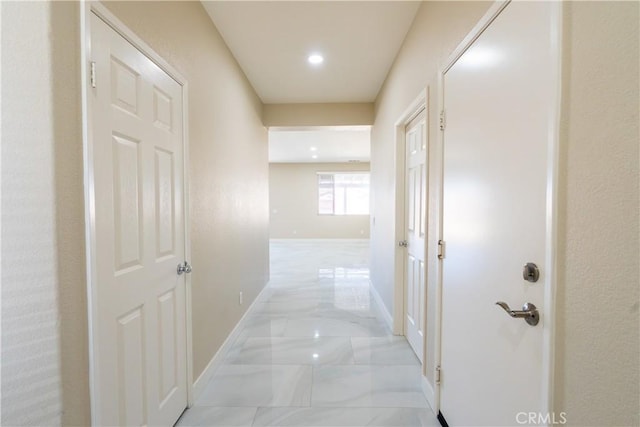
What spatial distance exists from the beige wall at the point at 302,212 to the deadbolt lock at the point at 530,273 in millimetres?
8729

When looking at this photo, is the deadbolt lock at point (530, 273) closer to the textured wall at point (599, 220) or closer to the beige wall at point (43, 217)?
the textured wall at point (599, 220)

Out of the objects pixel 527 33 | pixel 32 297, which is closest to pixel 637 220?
pixel 527 33

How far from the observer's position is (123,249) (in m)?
1.20

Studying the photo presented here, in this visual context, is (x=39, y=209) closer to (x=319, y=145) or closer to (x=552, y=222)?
(x=552, y=222)

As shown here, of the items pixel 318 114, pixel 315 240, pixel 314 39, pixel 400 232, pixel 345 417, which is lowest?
A: pixel 345 417

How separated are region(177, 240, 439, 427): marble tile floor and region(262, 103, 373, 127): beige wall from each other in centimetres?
255

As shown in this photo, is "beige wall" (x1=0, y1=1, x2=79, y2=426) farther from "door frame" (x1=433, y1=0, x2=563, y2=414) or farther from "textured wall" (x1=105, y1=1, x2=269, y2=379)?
"door frame" (x1=433, y1=0, x2=563, y2=414)

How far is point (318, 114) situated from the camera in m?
4.02

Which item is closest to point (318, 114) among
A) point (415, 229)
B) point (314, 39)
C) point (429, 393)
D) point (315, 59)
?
point (315, 59)

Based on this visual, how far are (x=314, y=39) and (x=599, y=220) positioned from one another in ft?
7.99

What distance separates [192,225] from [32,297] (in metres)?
1.01

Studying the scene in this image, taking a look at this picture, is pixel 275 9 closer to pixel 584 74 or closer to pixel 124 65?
pixel 124 65

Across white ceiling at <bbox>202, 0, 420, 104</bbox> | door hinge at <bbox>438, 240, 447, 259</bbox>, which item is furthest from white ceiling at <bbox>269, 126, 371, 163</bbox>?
door hinge at <bbox>438, 240, 447, 259</bbox>

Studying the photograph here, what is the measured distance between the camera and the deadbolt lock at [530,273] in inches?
35.6
